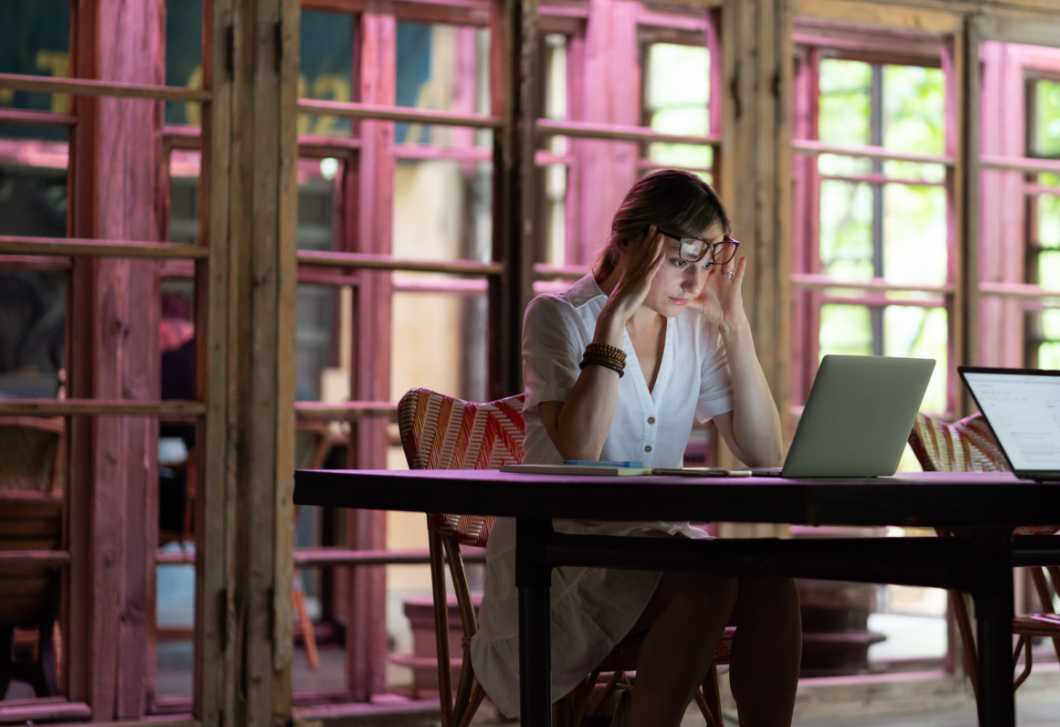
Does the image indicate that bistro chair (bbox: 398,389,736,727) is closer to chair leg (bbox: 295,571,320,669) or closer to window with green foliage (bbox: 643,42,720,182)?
window with green foliage (bbox: 643,42,720,182)

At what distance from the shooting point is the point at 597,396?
76.3 inches

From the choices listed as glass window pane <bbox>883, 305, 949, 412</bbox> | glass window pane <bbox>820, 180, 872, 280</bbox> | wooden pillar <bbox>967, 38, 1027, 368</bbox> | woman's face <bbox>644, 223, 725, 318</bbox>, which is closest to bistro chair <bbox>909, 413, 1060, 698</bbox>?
woman's face <bbox>644, 223, 725, 318</bbox>

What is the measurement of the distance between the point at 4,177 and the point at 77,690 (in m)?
1.34

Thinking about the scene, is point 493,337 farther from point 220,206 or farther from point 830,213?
point 830,213

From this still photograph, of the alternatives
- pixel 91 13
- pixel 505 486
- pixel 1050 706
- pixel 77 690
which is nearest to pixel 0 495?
pixel 77 690

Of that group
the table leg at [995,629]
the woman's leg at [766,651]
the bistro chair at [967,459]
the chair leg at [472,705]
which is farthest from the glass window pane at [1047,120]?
the table leg at [995,629]

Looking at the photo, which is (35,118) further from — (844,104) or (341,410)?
(844,104)

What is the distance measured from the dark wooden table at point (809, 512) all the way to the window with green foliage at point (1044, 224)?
134 inches

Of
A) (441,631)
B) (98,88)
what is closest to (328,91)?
(98,88)

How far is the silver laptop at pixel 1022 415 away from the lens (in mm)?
1485

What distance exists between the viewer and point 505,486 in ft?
4.15

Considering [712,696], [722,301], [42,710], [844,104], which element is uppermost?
[844,104]

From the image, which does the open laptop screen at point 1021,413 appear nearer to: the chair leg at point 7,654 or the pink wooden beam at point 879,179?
the chair leg at point 7,654

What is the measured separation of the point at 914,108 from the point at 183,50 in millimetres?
2865
